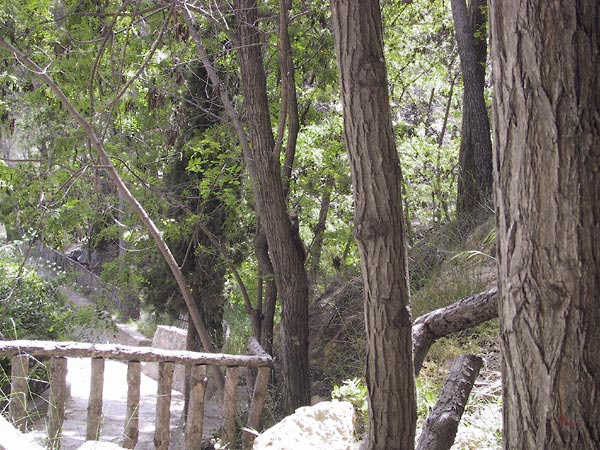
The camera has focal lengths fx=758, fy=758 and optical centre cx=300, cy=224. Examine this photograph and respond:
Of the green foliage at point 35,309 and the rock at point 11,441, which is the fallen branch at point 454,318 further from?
the green foliage at point 35,309

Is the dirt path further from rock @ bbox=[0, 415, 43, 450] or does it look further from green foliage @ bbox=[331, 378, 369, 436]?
rock @ bbox=[0, 415, 43, 450]

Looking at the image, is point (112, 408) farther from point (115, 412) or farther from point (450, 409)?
point (450, 409)

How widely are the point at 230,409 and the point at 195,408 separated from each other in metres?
0.33

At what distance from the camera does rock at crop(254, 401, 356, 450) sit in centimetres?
397

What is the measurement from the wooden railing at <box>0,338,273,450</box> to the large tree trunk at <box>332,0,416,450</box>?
7.11 feet

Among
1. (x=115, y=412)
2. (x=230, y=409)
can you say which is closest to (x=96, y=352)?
(x=230, y=409)

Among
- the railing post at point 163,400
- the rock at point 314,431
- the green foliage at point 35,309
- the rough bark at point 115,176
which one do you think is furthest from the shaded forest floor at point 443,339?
the green foliage at point 35,309

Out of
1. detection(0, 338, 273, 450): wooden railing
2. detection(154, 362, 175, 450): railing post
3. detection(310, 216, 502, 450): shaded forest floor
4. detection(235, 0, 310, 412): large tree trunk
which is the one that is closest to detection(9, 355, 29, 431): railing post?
detection(0, 338, 273, 450): wooden railing

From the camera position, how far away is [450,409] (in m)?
3.23

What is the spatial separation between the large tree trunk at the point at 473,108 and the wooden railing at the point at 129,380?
5.58m

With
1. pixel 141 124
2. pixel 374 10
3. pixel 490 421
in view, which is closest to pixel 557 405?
pixel 374 10

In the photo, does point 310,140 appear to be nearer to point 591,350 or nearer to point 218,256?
point 218,256

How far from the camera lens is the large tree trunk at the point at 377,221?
10.6ft

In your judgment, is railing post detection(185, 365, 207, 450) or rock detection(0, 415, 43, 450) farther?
railing post detection(185, 365, 207, 450)
